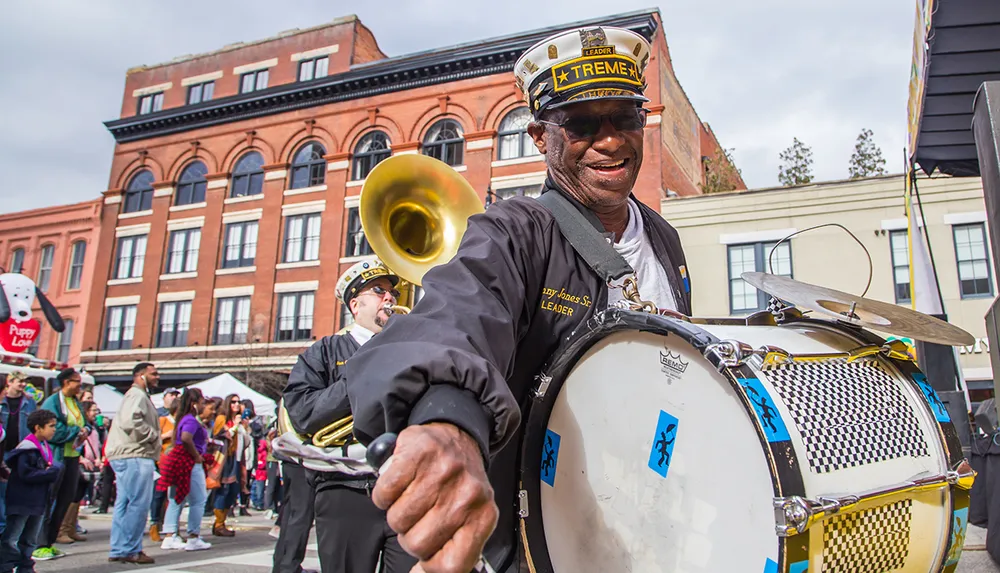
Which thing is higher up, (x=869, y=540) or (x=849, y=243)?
(x=849, y=243)

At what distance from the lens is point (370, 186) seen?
5793mm

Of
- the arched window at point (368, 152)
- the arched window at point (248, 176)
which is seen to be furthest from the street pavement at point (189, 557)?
the arched window at point (248, 176)

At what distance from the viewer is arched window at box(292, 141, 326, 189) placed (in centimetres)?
2628

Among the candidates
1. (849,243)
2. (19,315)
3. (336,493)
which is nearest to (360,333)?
(336,493)

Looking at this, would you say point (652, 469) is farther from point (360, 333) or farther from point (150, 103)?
point (150, 103)

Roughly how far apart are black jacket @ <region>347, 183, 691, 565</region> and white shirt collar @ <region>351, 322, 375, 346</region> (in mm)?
2524

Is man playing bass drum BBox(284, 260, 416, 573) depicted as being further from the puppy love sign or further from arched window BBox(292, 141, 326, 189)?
arched window BBox(292, 141, 326, 189)

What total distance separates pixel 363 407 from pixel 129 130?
3350 centimetres

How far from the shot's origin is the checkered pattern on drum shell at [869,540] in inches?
52.7

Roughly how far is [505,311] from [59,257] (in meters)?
35.2

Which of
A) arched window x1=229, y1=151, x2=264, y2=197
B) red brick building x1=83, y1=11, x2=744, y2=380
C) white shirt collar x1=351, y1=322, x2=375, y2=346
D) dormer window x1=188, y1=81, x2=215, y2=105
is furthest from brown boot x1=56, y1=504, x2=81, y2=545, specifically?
dormer window x1=188, y1=81, x2=215, y2=105

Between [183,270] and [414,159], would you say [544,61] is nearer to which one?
[414,159]

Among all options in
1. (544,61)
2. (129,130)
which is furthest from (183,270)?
(544,61)

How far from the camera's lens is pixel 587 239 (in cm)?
182
